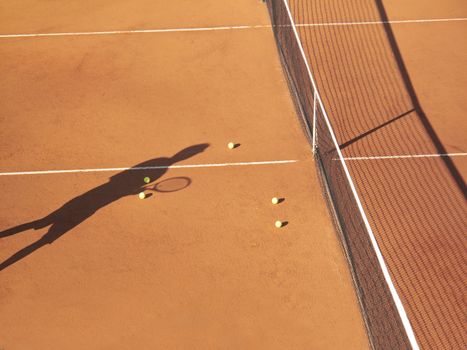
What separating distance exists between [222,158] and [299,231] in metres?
2.00

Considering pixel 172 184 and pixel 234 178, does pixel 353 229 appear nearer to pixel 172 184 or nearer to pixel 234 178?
pixel 234 178

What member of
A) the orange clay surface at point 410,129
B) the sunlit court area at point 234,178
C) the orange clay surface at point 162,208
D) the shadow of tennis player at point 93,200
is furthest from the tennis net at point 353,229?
the shadow of tennis player at point 93,200

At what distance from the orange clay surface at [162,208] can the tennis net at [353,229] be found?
0.17m

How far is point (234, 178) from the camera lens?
9789mm

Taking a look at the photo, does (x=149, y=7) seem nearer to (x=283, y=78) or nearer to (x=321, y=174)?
(x=283, y=78)

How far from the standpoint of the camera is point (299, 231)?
8.78 meters

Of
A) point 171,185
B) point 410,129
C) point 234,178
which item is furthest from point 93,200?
point 410,129

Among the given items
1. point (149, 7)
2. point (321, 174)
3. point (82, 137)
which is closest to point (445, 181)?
point (321, 174)

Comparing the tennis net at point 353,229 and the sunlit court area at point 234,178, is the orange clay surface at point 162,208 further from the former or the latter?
the tennis net at point 353,229

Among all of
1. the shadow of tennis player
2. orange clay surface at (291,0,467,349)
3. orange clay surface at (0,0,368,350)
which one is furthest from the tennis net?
the shadow of tennis player

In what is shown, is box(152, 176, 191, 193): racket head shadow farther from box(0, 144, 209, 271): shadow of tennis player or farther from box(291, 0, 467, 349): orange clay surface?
box(291, 0, 467, 349): orange clay surface

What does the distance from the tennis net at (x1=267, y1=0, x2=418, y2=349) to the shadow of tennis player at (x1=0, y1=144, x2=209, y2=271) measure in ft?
6.04

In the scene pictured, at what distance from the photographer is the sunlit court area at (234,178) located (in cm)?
760

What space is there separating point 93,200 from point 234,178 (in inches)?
78.3
